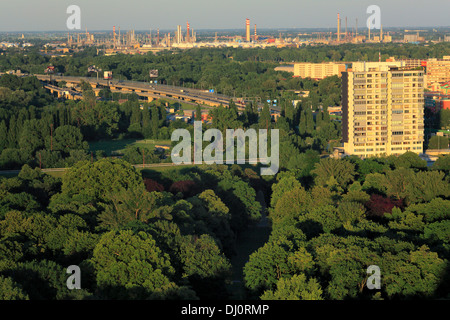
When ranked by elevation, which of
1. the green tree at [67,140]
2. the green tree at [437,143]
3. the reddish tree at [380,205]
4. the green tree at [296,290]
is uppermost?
the green tree at [67,140]

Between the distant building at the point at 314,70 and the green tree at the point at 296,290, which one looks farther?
the distant building at the point at 314,70

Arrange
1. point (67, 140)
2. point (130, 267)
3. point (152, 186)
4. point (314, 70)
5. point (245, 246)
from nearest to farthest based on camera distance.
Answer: point (130, 267) < point (245, 246) < point (152, 186) < point (67, 140) < point (314, 70)

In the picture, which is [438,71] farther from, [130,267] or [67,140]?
[130,267]

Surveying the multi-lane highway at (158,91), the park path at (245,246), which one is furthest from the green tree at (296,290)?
the multi-lane highway at (158,91)

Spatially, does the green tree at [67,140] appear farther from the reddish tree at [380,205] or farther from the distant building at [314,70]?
the distant building at [314,70]

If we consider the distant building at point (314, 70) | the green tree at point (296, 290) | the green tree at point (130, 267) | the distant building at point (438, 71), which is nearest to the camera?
the green tree at point (296, 290)

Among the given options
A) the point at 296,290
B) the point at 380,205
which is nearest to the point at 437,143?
the point at 380,205

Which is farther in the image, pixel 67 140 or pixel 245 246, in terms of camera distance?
pixel 67 140
